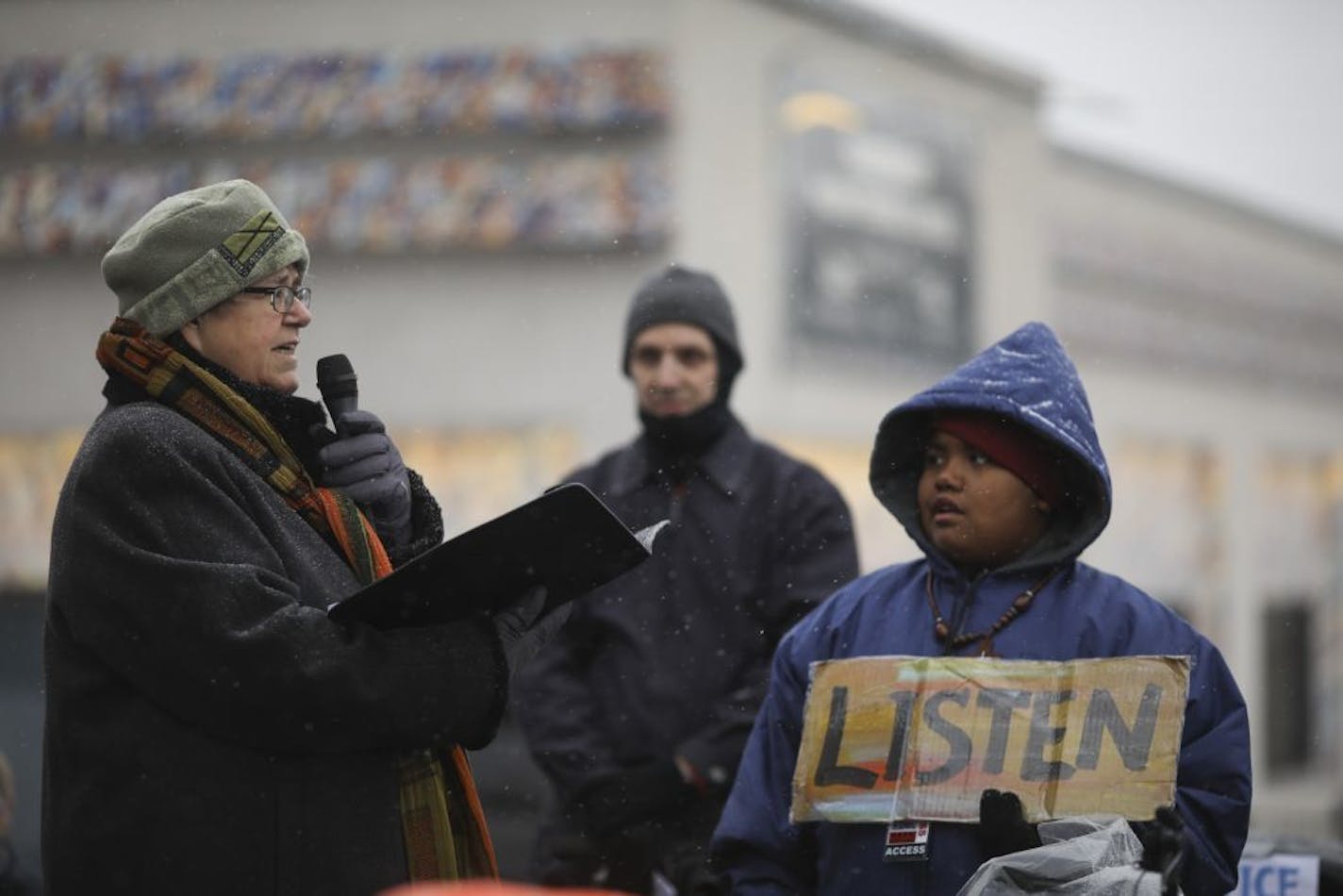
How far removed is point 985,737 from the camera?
9.89ft

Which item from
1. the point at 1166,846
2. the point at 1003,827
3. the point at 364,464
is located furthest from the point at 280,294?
the point at 1166,846

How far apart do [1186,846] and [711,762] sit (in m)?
1.50

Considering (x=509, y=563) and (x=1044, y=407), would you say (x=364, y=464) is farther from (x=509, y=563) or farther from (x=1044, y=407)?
(x=1044, y=407)

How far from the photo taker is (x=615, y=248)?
15898 millimetres

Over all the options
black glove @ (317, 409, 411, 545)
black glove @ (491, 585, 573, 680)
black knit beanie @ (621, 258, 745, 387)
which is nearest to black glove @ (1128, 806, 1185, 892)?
black glove @ (491, 585, 573, 680)

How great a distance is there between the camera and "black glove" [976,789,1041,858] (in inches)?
112

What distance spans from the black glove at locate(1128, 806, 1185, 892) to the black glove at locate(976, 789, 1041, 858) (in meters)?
0.21

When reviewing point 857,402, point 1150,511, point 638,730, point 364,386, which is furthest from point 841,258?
point 638,730

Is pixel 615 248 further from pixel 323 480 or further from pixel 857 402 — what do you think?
pixel 323 480

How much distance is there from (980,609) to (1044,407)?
387 mm

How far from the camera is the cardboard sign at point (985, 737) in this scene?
2.92m

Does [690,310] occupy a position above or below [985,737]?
above

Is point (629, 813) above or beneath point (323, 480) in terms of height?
beneath

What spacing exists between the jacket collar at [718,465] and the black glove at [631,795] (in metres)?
0.72
